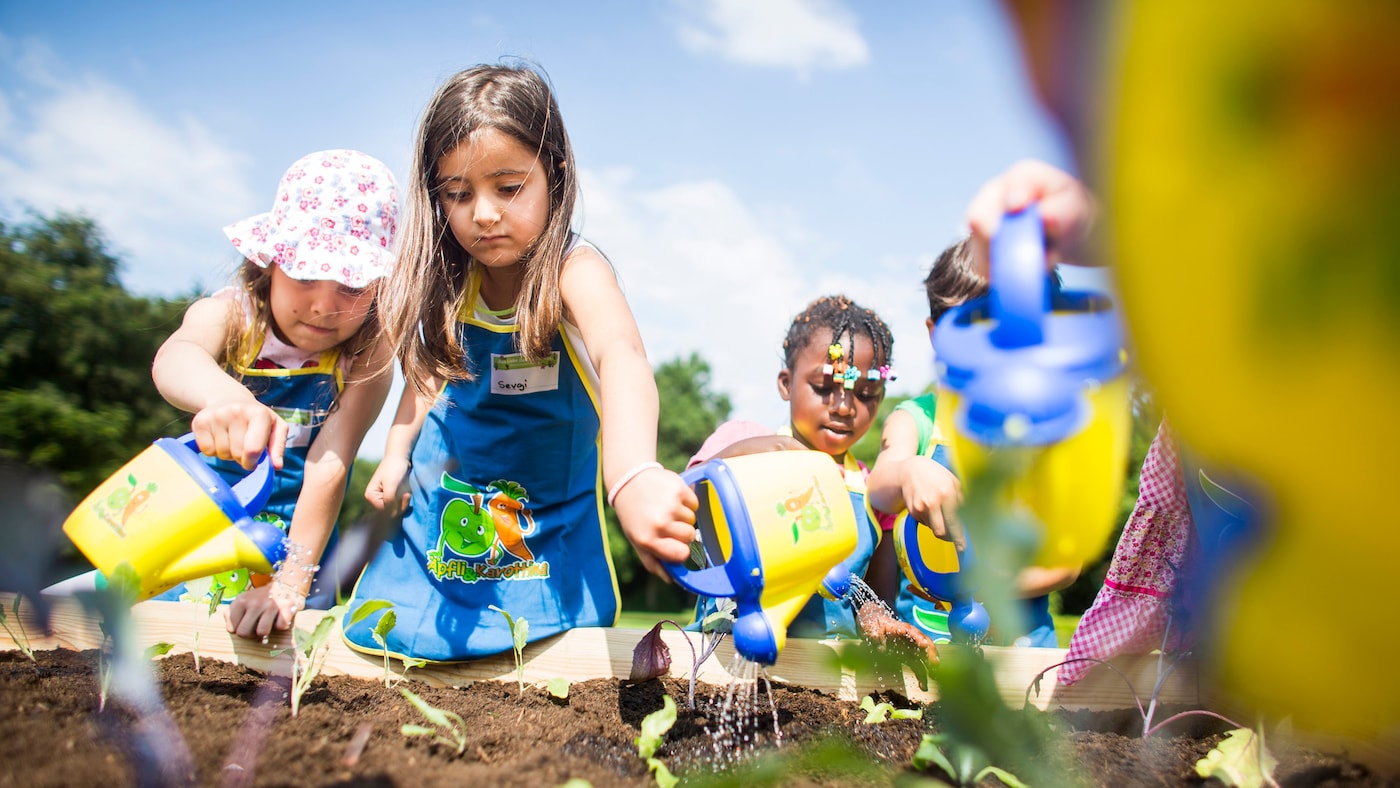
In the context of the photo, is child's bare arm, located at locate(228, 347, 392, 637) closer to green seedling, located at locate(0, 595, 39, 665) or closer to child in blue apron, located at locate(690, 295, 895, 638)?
green seedling, located at locate(0, 595, 39, 665)

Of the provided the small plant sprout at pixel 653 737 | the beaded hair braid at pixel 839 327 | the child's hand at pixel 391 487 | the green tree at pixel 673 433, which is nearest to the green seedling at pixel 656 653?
the small plant sprout at pixel 653 737

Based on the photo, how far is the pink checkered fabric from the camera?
1.51m

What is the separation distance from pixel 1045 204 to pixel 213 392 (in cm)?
167

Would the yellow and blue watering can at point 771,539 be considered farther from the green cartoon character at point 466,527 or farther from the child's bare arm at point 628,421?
the green cartoon character at point 466,527

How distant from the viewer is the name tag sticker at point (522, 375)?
2037 mm

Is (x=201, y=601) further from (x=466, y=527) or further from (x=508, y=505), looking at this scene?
(x=508, y=505)

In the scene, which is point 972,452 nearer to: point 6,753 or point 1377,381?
point 1377,381

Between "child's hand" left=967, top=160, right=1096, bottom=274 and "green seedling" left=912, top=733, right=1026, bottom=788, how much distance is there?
0.57 metres

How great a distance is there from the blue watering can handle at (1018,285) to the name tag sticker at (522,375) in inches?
59.1

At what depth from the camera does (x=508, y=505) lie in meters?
2.08

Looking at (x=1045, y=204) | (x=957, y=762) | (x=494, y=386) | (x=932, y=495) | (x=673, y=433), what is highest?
(x=1045, y=204)

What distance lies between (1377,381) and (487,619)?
5.92ft

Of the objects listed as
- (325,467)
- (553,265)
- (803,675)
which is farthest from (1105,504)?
(325,467)

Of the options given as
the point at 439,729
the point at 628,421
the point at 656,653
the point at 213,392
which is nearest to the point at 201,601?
the point at 213,392
